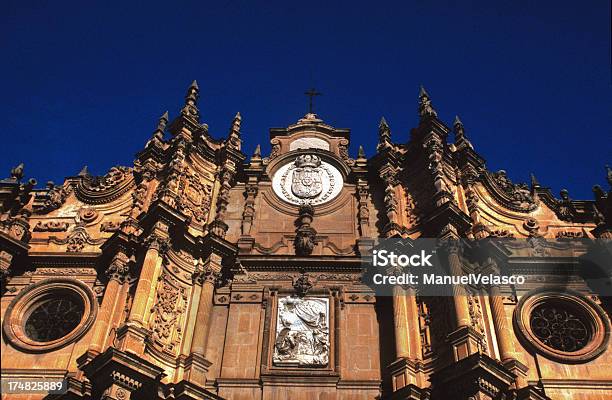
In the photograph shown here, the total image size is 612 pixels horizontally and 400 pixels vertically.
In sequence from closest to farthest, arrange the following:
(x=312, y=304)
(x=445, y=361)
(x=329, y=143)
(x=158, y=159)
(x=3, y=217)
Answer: (x=445, y=361) < (x=312, y=304) < (x=3, y=217) < (x=158, y=159) < (x=329, y=143)

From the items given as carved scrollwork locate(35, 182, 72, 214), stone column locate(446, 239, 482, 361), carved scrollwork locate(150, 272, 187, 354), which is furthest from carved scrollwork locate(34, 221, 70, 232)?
stone column locate(446, 239, 482, 361)

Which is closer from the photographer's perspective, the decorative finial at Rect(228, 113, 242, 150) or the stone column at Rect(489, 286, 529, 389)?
the stone column at Rect(489, 286, 529, 389)

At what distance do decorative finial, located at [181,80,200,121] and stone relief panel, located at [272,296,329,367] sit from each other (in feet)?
26.4

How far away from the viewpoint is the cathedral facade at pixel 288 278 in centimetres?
1731

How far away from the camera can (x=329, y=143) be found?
81.6 ft

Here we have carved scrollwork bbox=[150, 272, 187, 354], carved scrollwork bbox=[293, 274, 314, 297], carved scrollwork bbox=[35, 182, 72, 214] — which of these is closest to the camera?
carved scrollwork bbox=[150, 272, 187, 354]

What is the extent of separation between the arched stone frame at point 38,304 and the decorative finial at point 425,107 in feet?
40.3

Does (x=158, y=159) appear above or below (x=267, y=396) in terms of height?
above

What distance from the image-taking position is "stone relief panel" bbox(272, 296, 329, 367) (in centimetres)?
1803

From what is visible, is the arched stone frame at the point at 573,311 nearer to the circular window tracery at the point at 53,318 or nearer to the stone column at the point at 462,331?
the stone column at the point at 462,331

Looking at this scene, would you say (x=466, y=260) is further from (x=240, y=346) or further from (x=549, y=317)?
(x=240, y=346)

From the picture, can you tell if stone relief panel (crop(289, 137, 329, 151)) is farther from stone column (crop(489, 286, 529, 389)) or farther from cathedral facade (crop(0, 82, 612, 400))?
stone column (crop(489, 286, 529, 389))

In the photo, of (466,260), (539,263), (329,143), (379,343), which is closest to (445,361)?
(379,343)

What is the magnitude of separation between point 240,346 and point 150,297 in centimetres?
276
